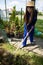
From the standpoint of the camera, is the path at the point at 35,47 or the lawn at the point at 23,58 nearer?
the lawn at the point at 23,58

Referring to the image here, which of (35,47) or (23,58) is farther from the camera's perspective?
(35,47)

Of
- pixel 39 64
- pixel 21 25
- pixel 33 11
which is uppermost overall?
pixel 33 11

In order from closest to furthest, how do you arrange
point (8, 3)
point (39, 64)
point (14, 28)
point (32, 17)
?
1. point (39, 64)
2. point (32, 17)
3. point (14, 28)
4. point (8, 3)

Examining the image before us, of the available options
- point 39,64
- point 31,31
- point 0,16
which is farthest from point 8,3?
point 39,64

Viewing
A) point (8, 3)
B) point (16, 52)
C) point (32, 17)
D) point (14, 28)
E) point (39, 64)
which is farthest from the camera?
point (8, 3)

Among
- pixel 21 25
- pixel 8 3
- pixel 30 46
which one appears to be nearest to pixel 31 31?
pixel 30 46

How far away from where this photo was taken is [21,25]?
896 cm

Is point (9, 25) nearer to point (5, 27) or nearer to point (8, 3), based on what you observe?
point (5, 27)

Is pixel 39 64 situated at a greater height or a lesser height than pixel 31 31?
lesser

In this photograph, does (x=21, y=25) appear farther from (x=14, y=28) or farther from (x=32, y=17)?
(x=32, y=17)

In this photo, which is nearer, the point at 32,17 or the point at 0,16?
the point at 32,17

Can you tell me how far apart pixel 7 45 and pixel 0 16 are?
324cm

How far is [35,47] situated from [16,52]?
0.99 metres

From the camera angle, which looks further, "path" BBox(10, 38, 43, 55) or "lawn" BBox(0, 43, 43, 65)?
"path" BBox(10, 38, 43, 55)
